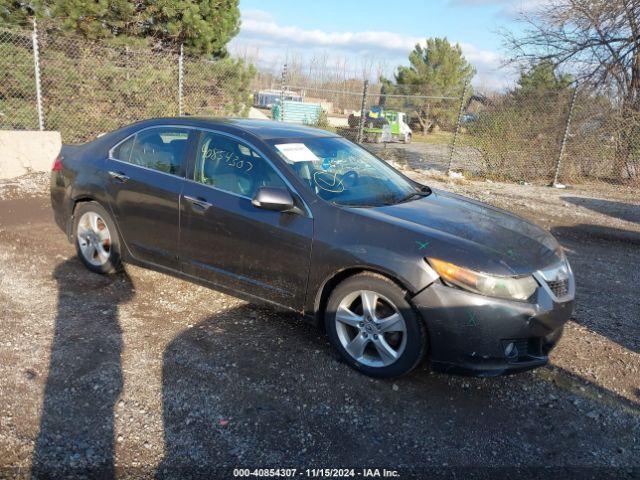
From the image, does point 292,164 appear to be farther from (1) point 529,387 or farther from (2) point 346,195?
(1) point 529,387

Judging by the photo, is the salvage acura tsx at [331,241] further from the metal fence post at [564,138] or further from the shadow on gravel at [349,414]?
the metal fence post at [564,138]

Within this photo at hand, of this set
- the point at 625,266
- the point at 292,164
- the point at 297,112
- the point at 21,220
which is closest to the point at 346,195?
the point at 292,164

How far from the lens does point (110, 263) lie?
15.6 feet

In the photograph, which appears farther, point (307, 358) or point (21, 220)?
point (21, 220)

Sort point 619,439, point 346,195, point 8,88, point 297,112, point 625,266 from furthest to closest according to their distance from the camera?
1. point 297,112
2. point 8,88
3. point 625,266
4. point 346,195
5. point 619,439

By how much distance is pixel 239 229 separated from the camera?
12.4ft

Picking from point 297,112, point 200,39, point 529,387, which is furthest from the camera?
point 297,112

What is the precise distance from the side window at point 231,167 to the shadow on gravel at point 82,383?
1.35 m

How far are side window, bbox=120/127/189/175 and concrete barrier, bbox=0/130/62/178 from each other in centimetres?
483

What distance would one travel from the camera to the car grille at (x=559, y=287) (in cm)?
328

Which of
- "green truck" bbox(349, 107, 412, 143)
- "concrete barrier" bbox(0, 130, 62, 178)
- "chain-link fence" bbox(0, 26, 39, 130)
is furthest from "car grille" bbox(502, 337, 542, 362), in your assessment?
"green truck" bbox(349, 107, 412, 143)

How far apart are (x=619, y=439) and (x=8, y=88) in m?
11.9

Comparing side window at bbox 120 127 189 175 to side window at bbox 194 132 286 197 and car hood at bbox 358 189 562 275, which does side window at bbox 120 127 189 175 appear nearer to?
side window at bbox 194 132 286 197

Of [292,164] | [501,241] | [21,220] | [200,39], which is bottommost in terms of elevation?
[21,220]
